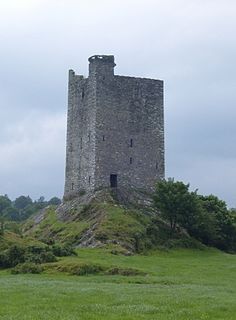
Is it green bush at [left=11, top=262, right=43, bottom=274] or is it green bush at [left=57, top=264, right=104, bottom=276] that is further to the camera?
green bush at [left=11, top=262, right=43, bottom=274]

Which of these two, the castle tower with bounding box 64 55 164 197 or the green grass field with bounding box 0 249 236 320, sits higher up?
the castle tower with bounding box 64 55 164 197

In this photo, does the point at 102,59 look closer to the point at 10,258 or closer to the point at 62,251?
the point at 62,251

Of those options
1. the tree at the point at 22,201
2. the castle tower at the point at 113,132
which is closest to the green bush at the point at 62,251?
the castle tower at the point at 113,132

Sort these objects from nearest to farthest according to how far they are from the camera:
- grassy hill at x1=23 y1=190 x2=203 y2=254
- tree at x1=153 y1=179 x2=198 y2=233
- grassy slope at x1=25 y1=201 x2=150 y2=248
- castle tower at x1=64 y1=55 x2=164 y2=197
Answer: grassy hill at x1=23 y1=190 x2=203 y2=254
grassy slope at x1=25 y1=201 x2=150 y2=248
tree at x1=153 y1=179 x2=198 y2=233
castle tower at x1=64 y1=55 x2=164 y2=197

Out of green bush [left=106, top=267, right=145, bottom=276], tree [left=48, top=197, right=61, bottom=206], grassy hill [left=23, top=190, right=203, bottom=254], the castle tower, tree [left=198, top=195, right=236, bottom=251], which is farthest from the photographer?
tree [left=48, top=197, right=61, bottom=206]

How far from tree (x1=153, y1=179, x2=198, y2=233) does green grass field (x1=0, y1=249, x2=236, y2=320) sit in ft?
53.7

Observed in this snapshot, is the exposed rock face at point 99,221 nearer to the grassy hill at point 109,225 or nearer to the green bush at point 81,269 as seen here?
the grassy hill at point 109,225

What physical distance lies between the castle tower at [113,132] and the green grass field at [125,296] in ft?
75.2

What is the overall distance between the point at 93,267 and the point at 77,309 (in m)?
16.2

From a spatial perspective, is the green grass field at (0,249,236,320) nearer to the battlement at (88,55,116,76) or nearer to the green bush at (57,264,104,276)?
the green bush at (57,264,104,276)

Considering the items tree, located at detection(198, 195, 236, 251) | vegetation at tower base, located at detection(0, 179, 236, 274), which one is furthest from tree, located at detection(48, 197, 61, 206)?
tree, located at detection(198, 195, 236, 251)

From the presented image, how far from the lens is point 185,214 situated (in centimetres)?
5884

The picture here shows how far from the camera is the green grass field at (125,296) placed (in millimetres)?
20344

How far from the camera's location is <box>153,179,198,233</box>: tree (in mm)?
57781
